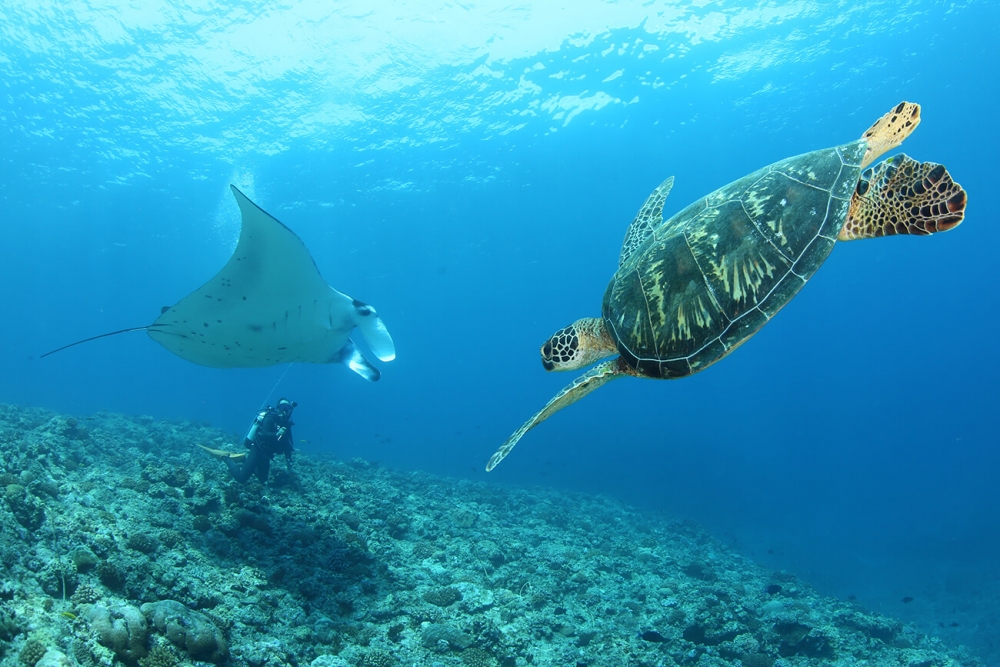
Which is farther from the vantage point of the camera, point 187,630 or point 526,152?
point 526,152

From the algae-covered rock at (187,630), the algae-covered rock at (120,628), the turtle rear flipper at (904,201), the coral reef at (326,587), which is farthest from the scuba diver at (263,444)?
the turtle rear flipper at (904,201)

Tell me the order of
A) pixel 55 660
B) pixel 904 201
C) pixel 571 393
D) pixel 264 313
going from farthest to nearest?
1. pixel 264 313
2. pixel 571 393
3. pixel 904 201
4. pixel 55 660

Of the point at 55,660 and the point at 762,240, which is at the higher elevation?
the point at 762,240

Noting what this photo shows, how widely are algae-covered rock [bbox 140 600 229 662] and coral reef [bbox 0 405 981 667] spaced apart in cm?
1

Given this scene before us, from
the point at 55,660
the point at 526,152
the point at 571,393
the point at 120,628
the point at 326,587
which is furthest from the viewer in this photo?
the point at 526,152

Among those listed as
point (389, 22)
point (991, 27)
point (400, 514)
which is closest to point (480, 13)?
point (389, 22)

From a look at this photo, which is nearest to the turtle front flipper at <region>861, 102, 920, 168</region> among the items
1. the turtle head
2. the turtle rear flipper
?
the turtle rear flipper

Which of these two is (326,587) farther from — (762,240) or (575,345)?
(762,240)

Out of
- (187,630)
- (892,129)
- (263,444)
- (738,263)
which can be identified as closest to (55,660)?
(187,630)

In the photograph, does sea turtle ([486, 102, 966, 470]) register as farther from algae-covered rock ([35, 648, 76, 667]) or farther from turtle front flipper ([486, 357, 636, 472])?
algae-covered rock ([35, 648, 76, 667])

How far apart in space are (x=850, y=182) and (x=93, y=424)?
17356 millimetres

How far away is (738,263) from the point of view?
10.7 feet

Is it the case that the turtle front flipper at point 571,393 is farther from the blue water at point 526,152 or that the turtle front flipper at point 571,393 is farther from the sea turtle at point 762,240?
the blue water at point 526,152

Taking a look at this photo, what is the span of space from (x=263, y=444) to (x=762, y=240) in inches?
311
